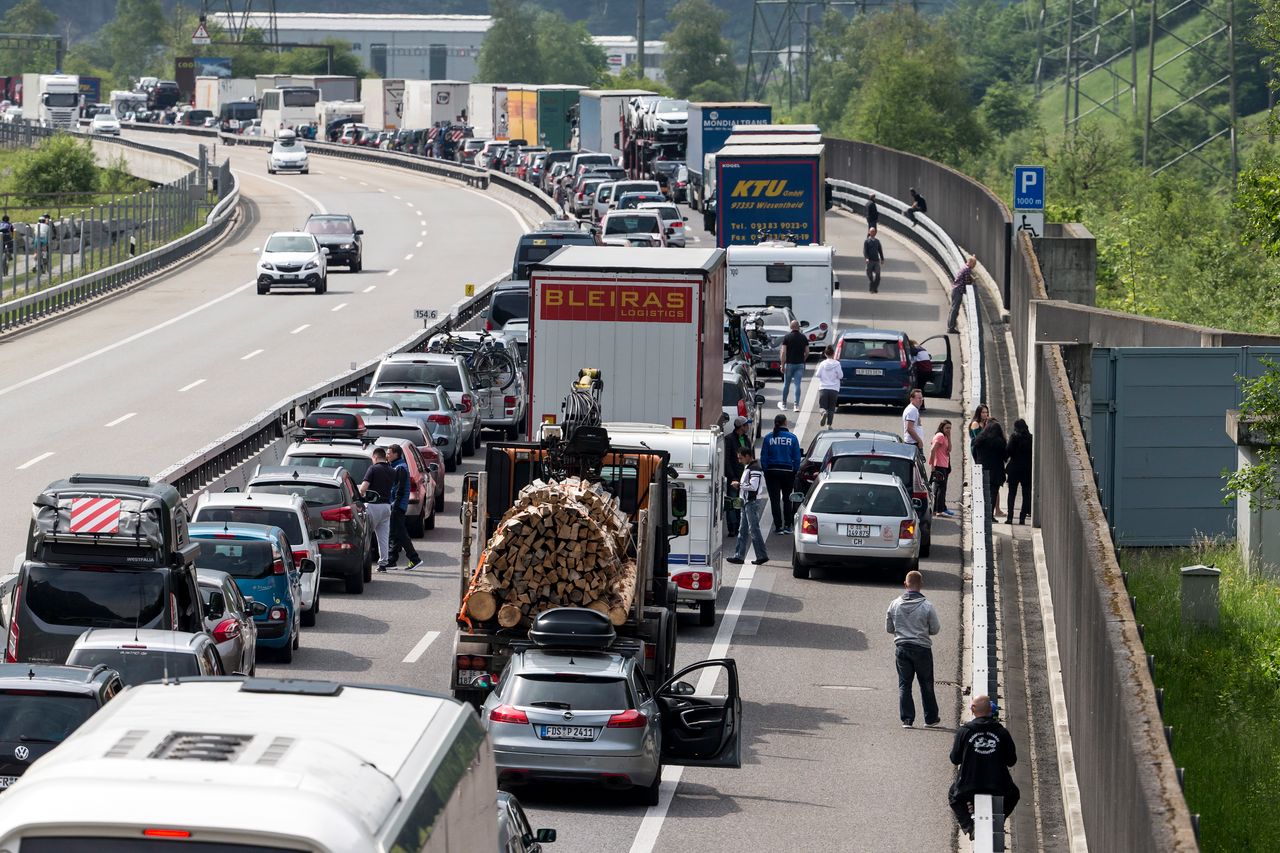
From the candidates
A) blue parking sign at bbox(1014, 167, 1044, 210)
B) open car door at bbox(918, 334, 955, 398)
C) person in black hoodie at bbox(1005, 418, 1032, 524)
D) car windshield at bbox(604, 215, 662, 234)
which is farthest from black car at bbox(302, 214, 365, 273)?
person in black hoodie at bbox(1005, 418, 1032, 524)

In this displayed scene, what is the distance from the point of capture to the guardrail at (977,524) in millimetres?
14852

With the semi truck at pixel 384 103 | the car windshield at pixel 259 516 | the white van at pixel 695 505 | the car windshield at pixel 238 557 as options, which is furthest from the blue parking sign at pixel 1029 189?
the semi truck at pixel 384 103

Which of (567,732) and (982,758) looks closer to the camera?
(982,758)

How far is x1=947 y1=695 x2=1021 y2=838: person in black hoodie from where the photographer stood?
49.5 feet

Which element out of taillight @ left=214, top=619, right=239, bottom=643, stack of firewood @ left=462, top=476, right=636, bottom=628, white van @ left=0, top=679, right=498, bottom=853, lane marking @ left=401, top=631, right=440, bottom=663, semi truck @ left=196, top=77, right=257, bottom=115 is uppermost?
semi truck @ left=196, top=77, right=257, bottom=115

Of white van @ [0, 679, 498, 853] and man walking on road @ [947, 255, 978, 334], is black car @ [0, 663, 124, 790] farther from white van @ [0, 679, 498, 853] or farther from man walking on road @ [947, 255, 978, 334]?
man walking on road @ [947, 255, 978, 334]

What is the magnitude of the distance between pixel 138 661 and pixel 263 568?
5.42 meters

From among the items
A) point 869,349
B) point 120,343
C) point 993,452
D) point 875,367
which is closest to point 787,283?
point 869,349

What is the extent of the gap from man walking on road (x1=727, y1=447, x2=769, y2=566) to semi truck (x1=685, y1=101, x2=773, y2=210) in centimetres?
4753

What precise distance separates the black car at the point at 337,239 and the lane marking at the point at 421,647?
41.8 meters

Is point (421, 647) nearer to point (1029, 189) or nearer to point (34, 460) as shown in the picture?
point (34, 460)

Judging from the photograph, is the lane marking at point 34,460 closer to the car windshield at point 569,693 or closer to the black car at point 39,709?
the car windshield at point 569,693

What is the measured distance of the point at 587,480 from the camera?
63.1ft

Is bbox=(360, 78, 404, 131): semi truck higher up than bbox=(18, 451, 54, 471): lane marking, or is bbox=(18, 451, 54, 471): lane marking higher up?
bbox=(360, 78, 404, 131): semi truck
